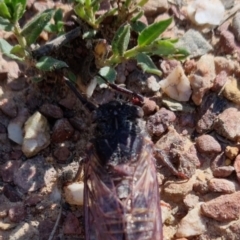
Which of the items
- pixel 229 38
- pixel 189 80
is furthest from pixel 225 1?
pixel 189 80

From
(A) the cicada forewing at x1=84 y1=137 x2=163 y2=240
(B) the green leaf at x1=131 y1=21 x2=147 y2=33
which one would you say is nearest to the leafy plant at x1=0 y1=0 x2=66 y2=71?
(B) the green leaf at x1=131 y1=21 x2=147 y2=33

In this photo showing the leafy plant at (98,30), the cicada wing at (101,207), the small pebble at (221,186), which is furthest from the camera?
the small pebble at (221,186)

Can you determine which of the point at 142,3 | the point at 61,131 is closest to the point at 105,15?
the point at 142,3

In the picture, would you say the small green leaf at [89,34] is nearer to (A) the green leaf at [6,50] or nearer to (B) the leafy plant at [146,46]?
(B) the leafy plant at [146,46]

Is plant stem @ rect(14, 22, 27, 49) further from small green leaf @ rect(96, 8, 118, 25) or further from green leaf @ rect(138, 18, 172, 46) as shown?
green leaf @ rect(138, 18, 172, 46)

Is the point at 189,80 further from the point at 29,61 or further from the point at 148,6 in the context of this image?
the point at 29,61

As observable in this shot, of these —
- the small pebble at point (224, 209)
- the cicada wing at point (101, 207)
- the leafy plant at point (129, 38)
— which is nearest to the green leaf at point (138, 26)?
the leafy plant at point (129, 38)
